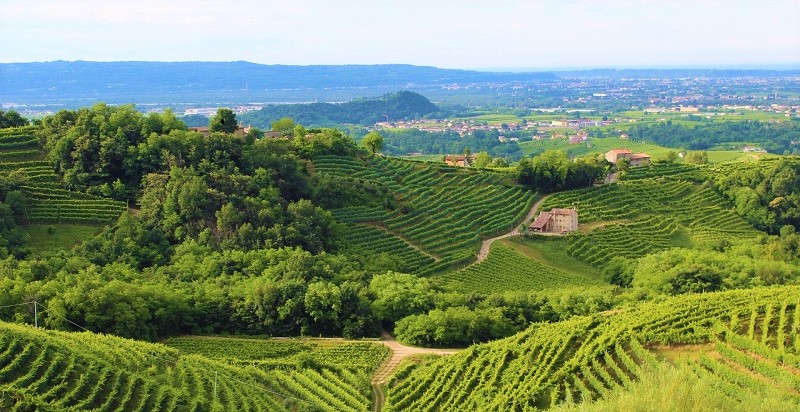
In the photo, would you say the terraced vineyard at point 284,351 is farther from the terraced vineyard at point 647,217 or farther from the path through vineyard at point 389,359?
the terraced vineyard at point 647,217

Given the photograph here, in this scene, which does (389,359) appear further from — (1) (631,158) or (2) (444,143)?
(2) (444,143)

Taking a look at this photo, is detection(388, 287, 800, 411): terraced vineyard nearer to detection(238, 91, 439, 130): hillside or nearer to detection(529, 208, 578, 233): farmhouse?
detection(529, 208, 578, 233): farmhouse

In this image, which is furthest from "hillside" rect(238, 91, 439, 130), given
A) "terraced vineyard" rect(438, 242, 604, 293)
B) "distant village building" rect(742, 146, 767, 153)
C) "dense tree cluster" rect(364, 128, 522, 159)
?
"terraced vineyard" rect(438, 242, 604, 293)

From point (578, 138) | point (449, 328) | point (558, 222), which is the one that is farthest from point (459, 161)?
point (578, 138)

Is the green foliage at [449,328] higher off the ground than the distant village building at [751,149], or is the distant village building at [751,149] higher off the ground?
the green foliage at [449,328]

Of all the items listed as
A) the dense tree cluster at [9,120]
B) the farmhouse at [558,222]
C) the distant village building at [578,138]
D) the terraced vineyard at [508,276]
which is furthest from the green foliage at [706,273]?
the distant village building at [578,138]

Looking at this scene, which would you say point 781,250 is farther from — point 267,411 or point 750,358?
point 267,411
